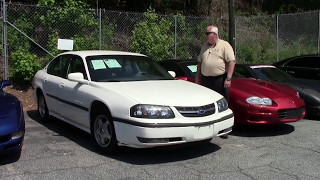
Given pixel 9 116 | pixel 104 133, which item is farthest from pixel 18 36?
pixel 104 133

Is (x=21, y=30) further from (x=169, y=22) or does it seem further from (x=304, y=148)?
(x=304, y=148)

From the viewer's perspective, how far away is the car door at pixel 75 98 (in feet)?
18.2

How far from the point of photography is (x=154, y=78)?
5.96 meters

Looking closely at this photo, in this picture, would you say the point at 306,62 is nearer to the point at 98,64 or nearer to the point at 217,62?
the point at 217,62

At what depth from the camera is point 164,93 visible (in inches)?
198

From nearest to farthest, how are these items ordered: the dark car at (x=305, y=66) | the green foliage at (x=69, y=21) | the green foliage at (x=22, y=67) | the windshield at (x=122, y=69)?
1. the windshield at (x=122, y=69)
2. the green foliage at (x=22, y=67)
3. the dark car at (x=305, y=66)
4. the green foliage at (x=69, y=21)

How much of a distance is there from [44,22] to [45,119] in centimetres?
457

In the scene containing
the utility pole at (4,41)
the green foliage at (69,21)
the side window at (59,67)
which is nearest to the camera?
the side window at (59,67)

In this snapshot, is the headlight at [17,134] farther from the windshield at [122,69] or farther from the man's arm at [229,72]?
the man's arm at [229,72]

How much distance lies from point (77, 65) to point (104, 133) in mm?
1477

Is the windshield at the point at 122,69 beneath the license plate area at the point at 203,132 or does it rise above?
above

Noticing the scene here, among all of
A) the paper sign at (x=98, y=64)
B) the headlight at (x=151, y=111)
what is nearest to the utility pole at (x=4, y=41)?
the paper sign at (x=98, y=64)

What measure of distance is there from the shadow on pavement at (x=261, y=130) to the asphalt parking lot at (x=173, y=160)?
11 centimetres

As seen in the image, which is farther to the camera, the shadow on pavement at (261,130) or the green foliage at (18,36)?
the green foliage at (18,36)
